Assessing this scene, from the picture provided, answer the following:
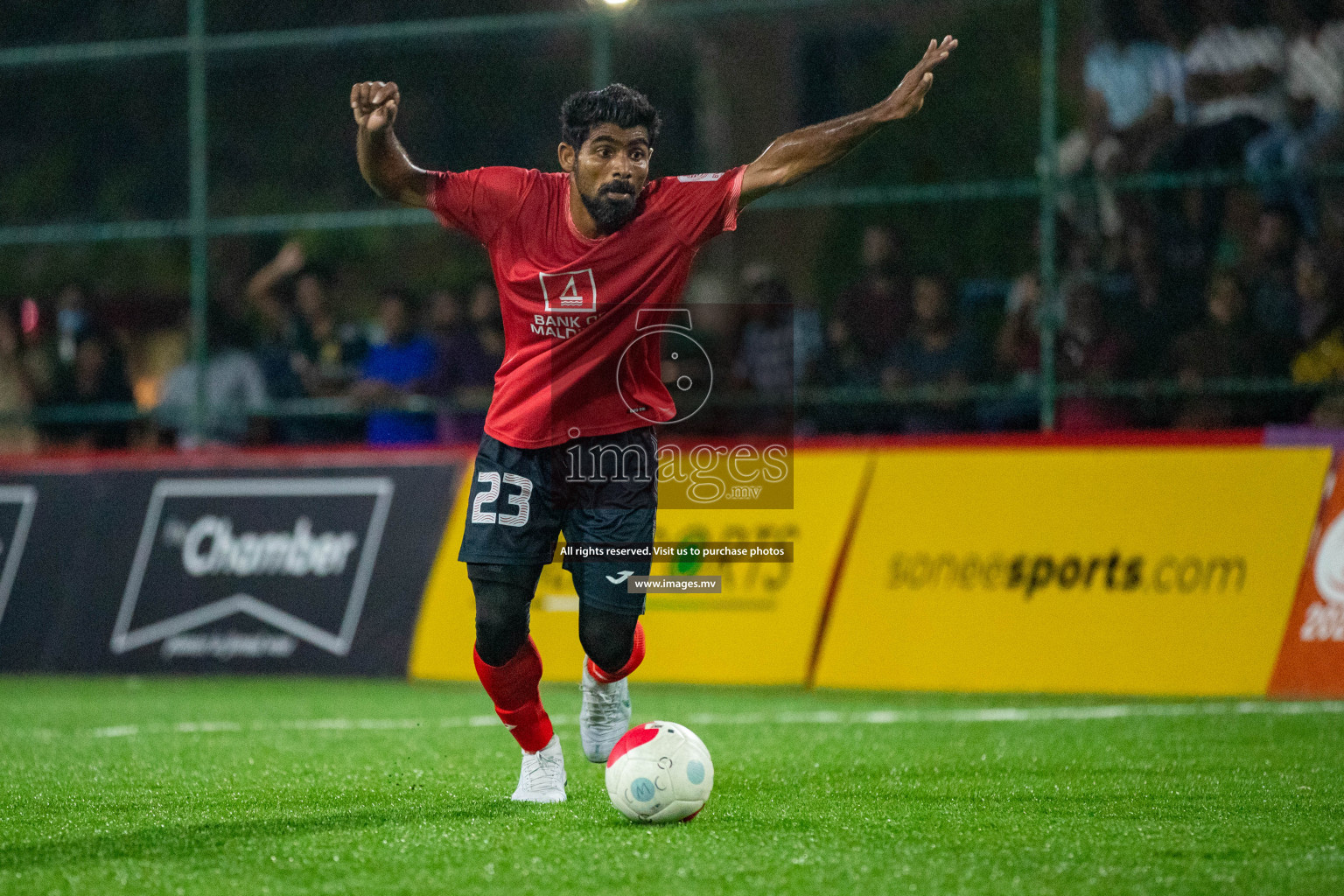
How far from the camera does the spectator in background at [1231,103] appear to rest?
10.4m

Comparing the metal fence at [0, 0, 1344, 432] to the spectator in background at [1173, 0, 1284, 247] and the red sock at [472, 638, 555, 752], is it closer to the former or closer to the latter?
the spectator in background at [1173, 0, 1284, 247]

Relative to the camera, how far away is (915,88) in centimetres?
553

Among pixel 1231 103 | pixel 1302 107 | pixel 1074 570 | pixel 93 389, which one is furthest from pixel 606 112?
pixel 93 389

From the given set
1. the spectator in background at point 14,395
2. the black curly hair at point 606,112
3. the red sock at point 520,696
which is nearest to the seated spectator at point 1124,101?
the black curly hair at point 606,112

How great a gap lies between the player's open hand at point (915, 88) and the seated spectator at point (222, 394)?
7814 mm

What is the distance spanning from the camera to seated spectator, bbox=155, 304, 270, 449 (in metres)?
12.6

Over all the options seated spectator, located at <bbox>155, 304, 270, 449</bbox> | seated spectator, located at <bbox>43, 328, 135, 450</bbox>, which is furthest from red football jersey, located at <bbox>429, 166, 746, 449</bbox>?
seated spectator, located at <bbox>43, 328, 135, 450</bbox>

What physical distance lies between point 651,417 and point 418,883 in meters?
1.98

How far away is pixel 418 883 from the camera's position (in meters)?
4.36

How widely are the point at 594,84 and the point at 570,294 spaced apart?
6.01 meters

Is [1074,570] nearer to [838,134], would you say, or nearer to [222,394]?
[838,134]

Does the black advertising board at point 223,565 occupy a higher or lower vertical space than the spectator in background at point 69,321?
lower

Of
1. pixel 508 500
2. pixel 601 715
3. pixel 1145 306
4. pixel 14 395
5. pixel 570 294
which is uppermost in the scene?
pixel 570 294

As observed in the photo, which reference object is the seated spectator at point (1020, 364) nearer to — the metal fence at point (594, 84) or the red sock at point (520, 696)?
the metal fence at point (594, 84)
